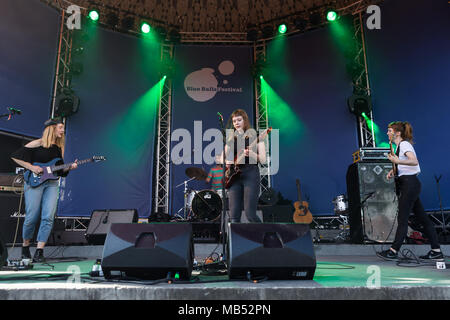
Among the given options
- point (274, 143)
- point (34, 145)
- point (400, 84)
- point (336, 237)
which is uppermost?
point (400, 84)

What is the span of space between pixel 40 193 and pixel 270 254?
3149 mm

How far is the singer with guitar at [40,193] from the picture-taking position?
3971 millimetres

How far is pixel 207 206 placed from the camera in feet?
22.7

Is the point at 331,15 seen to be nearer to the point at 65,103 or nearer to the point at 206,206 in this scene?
the point at 206,206

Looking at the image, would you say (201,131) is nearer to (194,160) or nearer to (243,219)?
(194,160)

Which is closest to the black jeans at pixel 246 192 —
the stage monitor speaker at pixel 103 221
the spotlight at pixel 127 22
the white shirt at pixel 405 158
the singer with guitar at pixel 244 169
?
the singer with guitar at pixel 244 169

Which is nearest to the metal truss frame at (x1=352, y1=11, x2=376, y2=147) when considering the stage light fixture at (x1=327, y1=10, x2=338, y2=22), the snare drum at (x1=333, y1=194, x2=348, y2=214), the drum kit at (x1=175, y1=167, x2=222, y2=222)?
the stage light fixture at (x1=327, y1=10, x2=338, y2=22)

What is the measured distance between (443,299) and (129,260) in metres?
1.70

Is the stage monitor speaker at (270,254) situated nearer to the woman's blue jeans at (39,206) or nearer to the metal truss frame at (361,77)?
the woman's blue jeans at (39,206)

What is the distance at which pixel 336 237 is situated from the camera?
24.8ft

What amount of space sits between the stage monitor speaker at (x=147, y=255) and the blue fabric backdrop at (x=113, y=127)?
20.2ft

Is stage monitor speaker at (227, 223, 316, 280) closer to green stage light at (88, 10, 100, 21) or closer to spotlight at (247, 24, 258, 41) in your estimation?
spotlight at (247, 24, 258, 41)

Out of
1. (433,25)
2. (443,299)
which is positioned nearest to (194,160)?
(433,25)

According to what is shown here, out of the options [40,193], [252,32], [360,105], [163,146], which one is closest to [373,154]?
[360,105]
